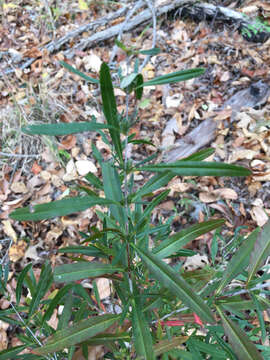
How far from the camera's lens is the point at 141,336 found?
22.5 inches

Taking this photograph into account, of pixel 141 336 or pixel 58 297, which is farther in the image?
pixel 58 297

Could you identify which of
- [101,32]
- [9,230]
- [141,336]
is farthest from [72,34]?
[141,336]

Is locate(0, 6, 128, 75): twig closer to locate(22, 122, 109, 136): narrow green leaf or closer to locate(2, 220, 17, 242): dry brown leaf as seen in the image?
locate(2, 220, 17, 242): dry brown leaf

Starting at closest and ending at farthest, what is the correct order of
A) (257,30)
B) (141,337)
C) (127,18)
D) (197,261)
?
(141,337)
(197,261)
(257,30)
(127,18)

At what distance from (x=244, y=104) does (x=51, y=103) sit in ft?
4.88

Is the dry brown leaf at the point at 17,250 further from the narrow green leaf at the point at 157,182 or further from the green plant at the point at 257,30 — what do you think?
the green plant at the point at 257,30

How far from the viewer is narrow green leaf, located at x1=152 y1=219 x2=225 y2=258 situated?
604 mm

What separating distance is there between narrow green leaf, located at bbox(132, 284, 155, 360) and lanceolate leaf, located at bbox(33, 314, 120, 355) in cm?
7

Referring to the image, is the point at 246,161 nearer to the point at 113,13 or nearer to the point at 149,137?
the point at 149,137

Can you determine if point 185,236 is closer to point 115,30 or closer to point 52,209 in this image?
point 52,209

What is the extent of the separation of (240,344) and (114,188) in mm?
381

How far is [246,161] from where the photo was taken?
187 centimetres

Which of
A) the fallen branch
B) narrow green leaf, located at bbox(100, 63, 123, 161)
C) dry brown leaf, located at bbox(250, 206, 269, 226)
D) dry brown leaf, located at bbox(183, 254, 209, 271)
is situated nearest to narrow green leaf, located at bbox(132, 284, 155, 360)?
narrow green leaf, located at bbox(100, 63, 123, 161)

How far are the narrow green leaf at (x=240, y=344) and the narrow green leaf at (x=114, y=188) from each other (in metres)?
0.30
